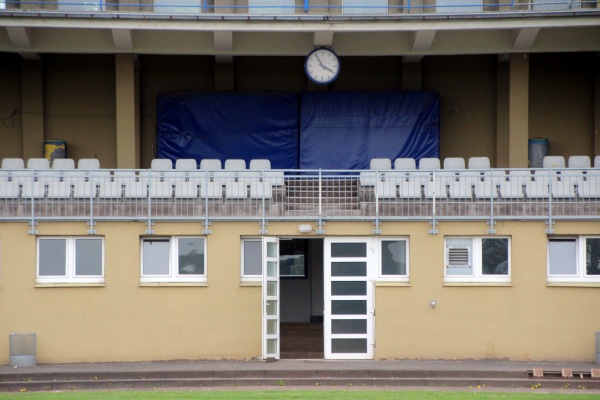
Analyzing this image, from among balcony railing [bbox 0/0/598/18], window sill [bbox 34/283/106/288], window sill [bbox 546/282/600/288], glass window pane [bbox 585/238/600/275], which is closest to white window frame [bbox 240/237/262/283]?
window sill [bbox 34/283/106/288]

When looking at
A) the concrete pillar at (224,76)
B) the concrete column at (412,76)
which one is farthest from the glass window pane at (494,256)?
the concrete pillar at (224,76)

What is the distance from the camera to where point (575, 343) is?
A: 21375 mm

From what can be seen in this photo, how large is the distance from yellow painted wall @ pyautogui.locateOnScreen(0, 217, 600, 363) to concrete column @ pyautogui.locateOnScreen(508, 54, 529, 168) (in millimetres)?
5963

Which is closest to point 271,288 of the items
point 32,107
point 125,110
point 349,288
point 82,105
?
point 349,288

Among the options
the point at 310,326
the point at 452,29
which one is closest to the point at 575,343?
the point at 310,326

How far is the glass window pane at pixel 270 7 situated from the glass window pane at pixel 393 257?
844 cm

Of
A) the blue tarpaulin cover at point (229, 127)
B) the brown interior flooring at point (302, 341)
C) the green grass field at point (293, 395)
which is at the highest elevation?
the blue tarpaulin cover at point (229, 127)

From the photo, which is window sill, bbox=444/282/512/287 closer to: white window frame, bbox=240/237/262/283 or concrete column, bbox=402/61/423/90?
white window frame, bbox=240/237/262/283

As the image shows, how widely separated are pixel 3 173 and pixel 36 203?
3.04 feet

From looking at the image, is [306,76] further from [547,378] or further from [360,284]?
[547,378]

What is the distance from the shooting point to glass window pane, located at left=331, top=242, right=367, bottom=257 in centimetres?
2177

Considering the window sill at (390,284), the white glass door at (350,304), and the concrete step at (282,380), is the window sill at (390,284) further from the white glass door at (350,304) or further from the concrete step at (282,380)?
the concrete step at (282,380)

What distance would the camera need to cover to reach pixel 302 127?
1121 inches

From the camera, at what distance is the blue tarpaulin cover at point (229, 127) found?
28.5 meters
